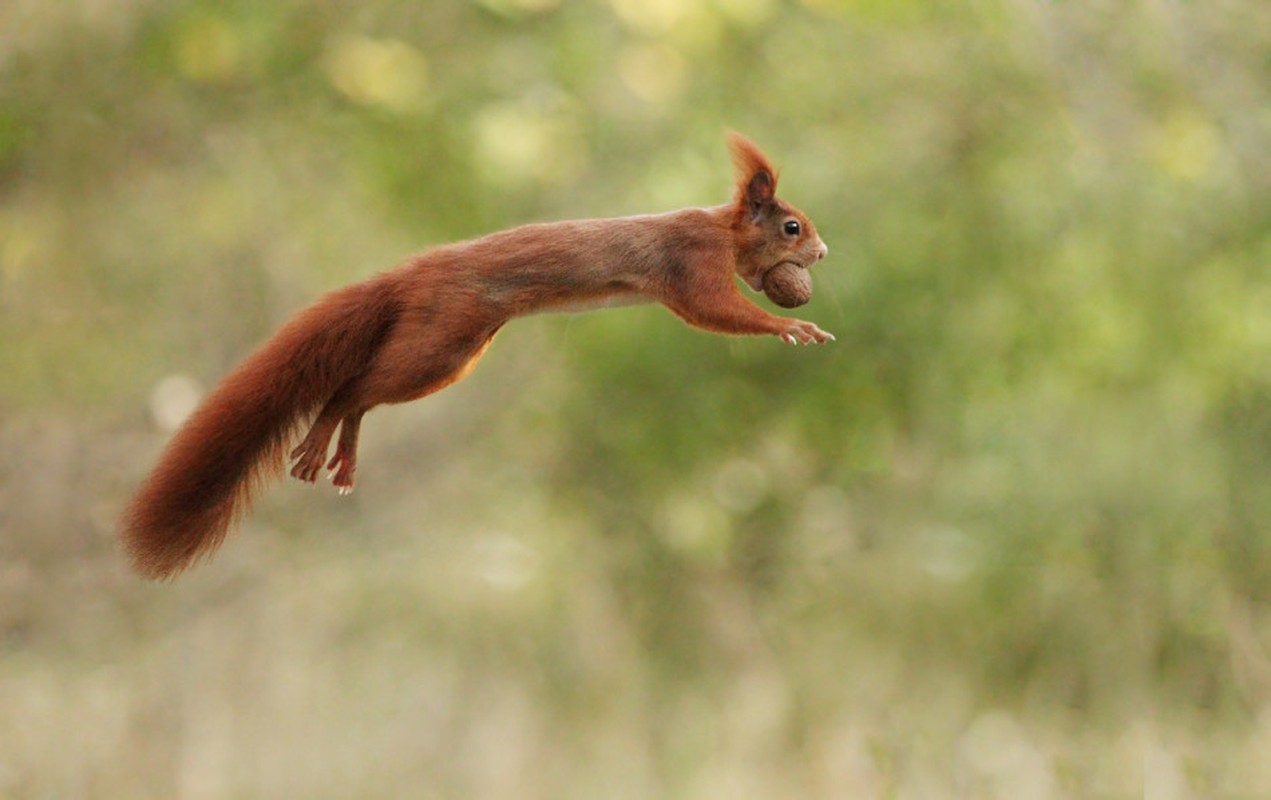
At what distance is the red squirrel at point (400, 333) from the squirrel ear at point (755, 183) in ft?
0.07

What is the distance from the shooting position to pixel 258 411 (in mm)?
1069

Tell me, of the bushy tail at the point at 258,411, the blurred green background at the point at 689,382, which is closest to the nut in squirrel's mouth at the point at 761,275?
the bushy tail at the point at 258,411

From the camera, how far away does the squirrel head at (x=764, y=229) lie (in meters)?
1.14

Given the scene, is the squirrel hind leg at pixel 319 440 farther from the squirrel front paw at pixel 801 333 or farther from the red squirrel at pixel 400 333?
the squirrel front paw at pixel 801 333

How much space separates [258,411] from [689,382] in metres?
4.99

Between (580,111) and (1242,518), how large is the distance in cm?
299

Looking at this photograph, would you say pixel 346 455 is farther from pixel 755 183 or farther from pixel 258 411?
pixel 755 183

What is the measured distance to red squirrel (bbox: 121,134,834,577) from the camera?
39.3 inches

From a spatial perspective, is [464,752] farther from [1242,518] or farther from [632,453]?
[1242,518]

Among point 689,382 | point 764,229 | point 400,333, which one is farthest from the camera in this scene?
point 689,382

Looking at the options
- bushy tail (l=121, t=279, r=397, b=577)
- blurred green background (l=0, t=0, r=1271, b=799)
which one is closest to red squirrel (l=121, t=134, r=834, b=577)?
bushy tail (l=121, t=279, r=397, b=577)

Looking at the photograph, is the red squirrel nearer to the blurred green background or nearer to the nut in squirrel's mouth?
the nut in squirrel's mouth

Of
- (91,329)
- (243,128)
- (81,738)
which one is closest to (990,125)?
(243,128)

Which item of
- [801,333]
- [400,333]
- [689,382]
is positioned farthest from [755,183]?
[689,382]
